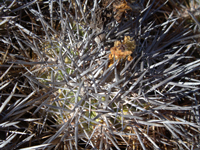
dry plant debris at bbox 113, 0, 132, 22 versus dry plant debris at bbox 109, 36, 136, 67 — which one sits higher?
dry plant debris at bbox 113, 0, 132, 22

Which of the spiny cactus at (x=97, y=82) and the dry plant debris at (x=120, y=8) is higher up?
the dry plant debris at (x=120, y=8)

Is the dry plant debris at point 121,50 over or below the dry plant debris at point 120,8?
below

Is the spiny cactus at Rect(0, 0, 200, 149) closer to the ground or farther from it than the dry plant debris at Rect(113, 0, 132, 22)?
closer to the ground

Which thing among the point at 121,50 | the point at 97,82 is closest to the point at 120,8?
the point at 121,50

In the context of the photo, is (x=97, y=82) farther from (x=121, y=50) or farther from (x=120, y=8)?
(x=120, y=8)

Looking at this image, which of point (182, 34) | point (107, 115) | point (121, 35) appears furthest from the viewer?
point (182, 34)

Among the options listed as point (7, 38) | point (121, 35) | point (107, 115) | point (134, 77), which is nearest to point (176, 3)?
point (121, 35)

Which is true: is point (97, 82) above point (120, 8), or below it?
below

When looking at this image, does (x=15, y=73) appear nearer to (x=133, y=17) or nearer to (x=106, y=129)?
(x=106, y=129)
